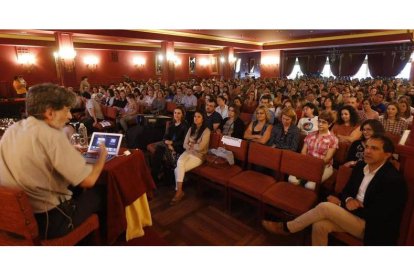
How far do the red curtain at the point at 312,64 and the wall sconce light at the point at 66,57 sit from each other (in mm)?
12827

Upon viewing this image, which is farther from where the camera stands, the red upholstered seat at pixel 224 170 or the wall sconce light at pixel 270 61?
the wall sconce light at pixel 270 61

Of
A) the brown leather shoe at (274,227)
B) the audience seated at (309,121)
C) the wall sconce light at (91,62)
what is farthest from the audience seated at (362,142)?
the wall sconce light at (91,62)

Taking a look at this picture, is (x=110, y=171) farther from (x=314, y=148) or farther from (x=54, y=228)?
(x=314, y=148)

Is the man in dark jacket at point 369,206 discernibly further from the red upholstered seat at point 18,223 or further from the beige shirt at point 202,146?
the red upholstered seat at point 18,223

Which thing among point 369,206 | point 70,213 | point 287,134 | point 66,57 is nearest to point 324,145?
point 287,134

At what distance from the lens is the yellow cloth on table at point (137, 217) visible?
8.22 ft

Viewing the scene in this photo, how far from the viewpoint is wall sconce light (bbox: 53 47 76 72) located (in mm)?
8306

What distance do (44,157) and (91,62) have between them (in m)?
13.5

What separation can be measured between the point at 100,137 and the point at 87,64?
12.5m

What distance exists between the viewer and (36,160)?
1517 mm

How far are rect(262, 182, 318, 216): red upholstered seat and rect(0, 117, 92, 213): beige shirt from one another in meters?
1.76

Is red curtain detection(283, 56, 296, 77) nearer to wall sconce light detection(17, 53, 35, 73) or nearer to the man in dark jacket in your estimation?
wall sconce light detection(17, 53, 35, 73)

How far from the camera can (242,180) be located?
2945 mm

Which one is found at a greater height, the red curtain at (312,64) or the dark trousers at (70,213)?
the red curtain at (312,64)
